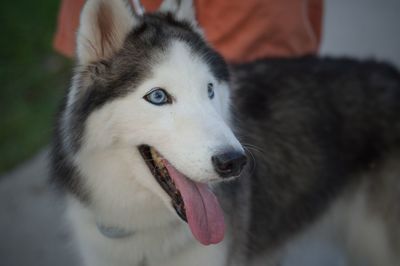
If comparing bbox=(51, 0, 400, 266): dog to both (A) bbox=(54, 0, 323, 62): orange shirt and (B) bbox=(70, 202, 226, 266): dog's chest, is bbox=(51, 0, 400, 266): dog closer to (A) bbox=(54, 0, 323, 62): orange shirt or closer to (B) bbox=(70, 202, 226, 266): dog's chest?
(B) bbox=(70, 202, 226, 266): dog's chest

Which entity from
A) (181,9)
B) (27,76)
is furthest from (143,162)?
(27,76)

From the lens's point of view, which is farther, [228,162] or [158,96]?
[158,96]

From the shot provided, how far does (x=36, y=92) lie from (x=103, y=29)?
434 centimetres

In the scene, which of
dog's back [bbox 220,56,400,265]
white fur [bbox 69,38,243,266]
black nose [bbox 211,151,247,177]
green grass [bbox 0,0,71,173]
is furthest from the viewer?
green grass [bbox 0,0,71,173]

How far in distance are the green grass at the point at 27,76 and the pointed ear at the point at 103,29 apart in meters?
2.61

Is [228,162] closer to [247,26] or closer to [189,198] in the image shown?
[189,198]

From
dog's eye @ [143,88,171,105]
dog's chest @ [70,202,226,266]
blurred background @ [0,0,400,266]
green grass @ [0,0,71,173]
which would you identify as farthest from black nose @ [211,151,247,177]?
green grass @ [0,0,71,173]

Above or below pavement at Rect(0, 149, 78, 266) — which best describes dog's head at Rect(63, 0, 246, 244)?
above

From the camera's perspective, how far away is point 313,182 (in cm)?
346

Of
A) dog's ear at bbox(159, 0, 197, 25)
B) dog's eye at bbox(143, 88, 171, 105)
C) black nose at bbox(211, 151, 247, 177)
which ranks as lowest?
black nose at bbox(211, 151, 247, 177)

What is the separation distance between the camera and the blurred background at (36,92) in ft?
14.6

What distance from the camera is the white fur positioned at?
2260 millimetres

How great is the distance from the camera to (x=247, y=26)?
382 centimetres

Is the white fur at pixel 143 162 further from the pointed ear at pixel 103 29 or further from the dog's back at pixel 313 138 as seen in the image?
the dog's back at pixel 313 138
